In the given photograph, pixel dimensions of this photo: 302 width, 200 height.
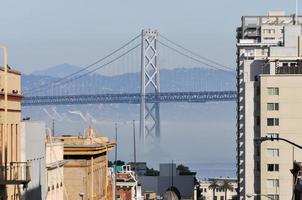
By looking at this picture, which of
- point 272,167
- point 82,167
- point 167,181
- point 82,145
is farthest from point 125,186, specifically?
point 167,181

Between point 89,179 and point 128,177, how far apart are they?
42.0 metres

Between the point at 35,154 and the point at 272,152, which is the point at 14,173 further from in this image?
the point at 272,152

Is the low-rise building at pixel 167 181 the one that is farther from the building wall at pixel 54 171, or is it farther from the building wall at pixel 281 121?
the building wall at pixel 54 171

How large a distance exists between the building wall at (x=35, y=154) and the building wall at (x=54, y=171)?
2445 millimetres

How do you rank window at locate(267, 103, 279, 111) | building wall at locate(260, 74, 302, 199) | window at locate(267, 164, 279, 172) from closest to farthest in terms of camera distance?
building wall at locate(260, 74, 302, 199), window at locate(267, 164, 279, 172), window at locate(267, 103, 279, 111)

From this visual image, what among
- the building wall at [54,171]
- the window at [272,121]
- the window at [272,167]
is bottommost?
the window at [272,167]

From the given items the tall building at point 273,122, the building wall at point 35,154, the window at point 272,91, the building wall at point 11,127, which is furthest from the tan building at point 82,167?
the window at point 272,91

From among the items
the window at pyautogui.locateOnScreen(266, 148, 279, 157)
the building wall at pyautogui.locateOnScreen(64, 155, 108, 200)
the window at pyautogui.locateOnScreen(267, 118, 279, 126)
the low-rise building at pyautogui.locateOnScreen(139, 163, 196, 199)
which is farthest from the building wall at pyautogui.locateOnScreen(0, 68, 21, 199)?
the low-rise building at pyautogui.locateOnScreen(139, 163, 196, 199)

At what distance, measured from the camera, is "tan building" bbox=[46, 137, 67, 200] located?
158 ft

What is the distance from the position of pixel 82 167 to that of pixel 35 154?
20172mm

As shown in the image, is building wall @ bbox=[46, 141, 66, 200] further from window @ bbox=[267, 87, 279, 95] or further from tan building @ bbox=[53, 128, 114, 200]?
window @ bbox=[267, 87, 279, 95]

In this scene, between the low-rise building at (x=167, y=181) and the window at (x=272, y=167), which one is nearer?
the window at (x=272, y=167)

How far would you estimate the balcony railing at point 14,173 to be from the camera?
105ft

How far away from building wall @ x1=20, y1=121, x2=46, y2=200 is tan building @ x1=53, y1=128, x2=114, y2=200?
46.8 ft
